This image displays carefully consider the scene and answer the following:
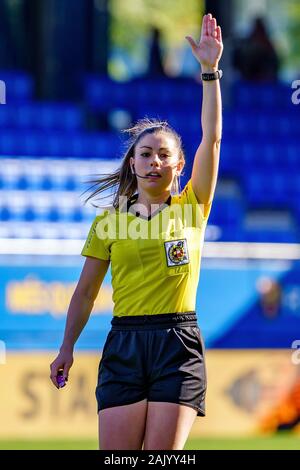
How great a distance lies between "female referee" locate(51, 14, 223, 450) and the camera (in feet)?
15.1

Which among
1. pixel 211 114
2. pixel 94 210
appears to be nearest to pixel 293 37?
pixel 94 210

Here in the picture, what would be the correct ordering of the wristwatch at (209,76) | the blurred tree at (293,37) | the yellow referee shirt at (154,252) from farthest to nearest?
1. the blurred tree at (293,37)
2. the wristwatch at (209,76)
3. the yellow referee shirt at (154,252)

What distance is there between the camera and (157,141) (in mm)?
4891

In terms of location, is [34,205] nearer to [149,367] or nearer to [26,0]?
[26,0]

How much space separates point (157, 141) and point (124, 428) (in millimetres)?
1232

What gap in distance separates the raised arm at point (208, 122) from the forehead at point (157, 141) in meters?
0.13

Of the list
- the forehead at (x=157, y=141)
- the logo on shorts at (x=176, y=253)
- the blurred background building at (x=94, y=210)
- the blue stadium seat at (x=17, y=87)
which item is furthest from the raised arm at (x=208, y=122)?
the blue stadium seat at (x=17, y=87)

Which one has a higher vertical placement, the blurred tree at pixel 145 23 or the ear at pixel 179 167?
the blurred tree at pixel 145 23

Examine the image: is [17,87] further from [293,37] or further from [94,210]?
[293,37]

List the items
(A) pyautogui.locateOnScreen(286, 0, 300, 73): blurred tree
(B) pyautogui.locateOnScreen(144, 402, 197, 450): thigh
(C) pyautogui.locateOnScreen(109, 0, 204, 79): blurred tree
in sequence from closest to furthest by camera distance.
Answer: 1. (B) pyautogui.locateOnScreen(144, 402, 197, 450): thigh
2. (A) pyautogui.locateOnScreen(286, 0, 300, 73): blurred tree
3. (C) pyautogui.locateOnScreen(109, 0, 204, 79): blurred tree

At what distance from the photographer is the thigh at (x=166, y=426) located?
4535 mm

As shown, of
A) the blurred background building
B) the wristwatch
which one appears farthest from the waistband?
the blurred background building

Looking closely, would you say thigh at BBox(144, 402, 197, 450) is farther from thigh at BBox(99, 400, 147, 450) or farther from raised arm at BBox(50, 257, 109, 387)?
raised arm at BBox(50, 257, 109, 387)

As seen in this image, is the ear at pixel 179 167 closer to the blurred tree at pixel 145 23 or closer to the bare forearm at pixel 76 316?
the bare forearm at pixel 76 316
